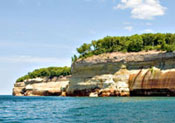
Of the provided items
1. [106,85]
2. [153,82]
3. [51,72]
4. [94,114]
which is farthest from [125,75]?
[51,72]

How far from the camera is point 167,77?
5928 cm

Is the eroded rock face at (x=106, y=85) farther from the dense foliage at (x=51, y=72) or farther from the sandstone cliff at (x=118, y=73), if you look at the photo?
the dense foliage at (x=51, y=72)

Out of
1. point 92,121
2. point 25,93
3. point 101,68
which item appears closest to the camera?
point 92,121

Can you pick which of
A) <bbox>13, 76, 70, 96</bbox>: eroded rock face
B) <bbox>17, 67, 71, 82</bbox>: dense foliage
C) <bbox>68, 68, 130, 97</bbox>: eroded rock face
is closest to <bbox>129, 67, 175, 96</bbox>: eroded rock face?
<bbox>68, 68, 130, 97</bbox>: eroded rock face

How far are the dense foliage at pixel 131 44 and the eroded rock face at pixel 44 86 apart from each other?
24.6 metres

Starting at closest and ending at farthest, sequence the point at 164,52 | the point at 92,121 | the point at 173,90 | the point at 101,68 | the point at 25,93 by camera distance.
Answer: the point at 92,121 < the point at 173,90 < the point at 164,52 < the point at 101,68 < the point at 25,93

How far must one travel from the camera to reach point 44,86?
393 ft

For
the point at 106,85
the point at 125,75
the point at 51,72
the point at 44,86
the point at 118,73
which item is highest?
the point at 51,72

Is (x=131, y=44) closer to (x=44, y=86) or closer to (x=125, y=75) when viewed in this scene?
(x=125, y=75)

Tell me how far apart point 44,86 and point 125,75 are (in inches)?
2352

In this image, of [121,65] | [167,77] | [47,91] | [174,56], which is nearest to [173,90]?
[167,77]

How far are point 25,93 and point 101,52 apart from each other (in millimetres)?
56243

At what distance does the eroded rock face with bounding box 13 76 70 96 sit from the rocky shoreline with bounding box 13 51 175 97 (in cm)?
2812

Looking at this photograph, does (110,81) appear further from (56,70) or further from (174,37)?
(56,70)
